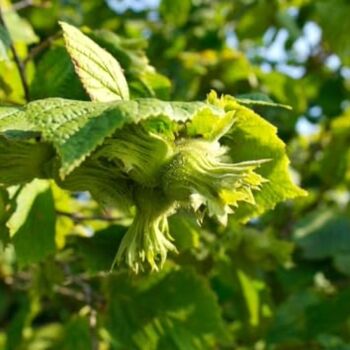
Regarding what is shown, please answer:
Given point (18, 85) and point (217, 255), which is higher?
point (18, 85)

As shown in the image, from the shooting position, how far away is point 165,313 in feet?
5.90

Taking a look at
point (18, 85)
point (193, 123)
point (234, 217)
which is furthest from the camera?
point (18, 85)

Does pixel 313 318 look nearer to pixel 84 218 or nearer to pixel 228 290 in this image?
pixel 228 290

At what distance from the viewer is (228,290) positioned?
227 cm

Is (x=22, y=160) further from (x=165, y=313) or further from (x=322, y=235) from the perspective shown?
(x=322, y=235)

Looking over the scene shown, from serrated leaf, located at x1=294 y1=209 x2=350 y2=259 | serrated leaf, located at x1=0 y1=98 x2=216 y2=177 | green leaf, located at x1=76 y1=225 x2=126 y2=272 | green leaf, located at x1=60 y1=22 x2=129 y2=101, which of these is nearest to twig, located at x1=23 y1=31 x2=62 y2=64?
green leaf, located at x1=76 y1=225 x2=126 y2=272

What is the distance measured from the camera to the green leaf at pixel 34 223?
1.42 meters

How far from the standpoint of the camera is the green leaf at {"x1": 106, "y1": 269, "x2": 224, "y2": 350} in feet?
5.85

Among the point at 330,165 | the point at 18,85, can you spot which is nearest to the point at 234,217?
the point at 18,85

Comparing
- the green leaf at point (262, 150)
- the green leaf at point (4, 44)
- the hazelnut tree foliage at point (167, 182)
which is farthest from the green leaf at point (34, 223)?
the green leaf at point (262, 150)

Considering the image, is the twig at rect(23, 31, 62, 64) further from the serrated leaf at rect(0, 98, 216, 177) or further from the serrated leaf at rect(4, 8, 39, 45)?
the serrated leaf at rect(0, 98, 216, 177)

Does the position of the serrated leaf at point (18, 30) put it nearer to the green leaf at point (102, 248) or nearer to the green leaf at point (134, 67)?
the green leaf at point (134, 67)

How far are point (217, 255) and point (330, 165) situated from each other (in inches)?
37.4

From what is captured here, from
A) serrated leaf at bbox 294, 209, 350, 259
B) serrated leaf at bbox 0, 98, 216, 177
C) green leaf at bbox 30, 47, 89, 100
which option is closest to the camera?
serrated leaf at bbox 0, 98, 216, 177
